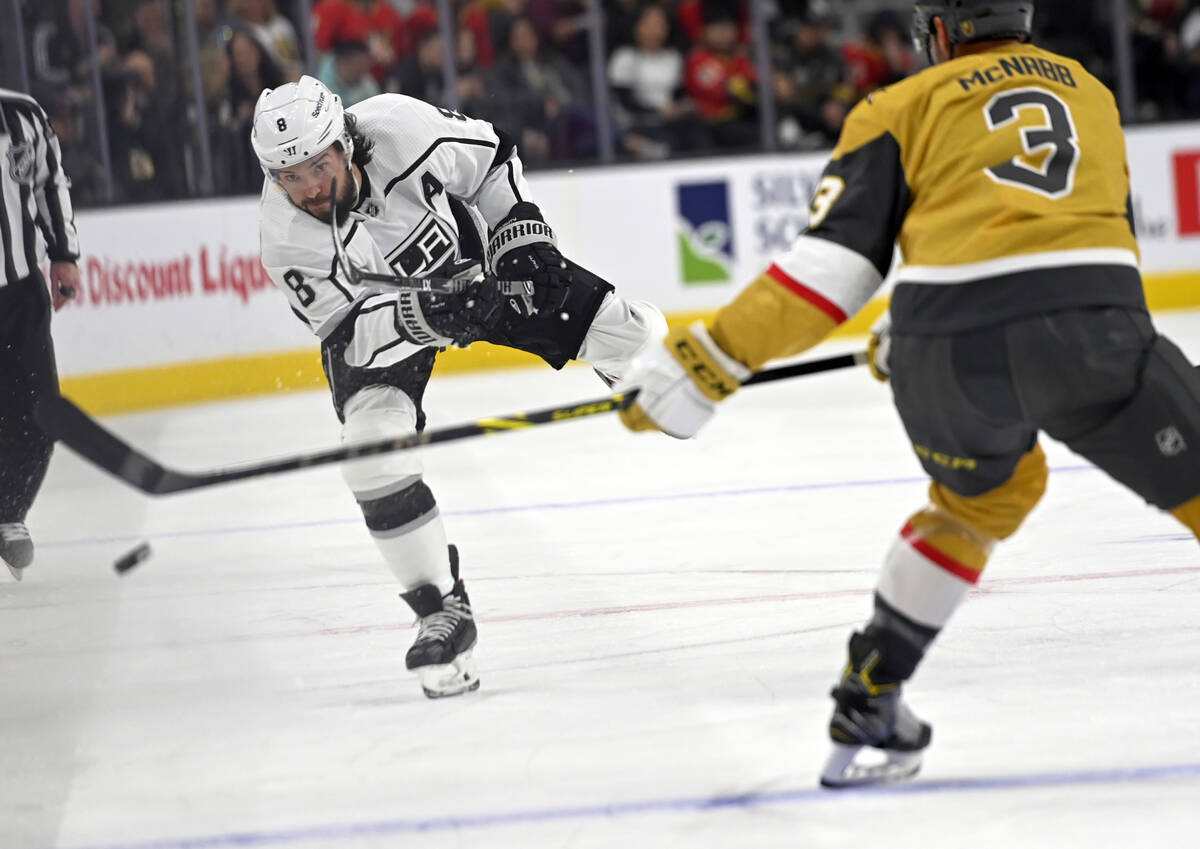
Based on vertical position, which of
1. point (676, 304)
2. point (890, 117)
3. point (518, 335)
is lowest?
point (676, 304)

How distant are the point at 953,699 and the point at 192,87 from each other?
3.44m

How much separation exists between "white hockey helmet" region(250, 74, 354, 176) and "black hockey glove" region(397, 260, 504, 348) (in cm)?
27

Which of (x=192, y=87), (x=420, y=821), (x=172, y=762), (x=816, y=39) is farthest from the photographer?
(x=816, y=39)

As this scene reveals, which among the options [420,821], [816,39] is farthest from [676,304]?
[420,821]

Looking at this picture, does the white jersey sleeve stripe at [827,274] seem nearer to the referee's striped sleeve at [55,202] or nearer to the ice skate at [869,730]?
the ice skate at [869,730]

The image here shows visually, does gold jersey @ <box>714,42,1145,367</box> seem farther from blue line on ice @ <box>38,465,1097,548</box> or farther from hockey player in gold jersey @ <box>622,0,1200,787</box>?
blue line on ice @ <box>38,465,1097,548</box>

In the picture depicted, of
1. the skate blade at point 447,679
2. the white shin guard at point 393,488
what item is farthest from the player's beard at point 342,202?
the skate blade at point 447,679

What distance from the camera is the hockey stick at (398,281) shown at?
104 inches

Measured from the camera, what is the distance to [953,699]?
2361 millimetres

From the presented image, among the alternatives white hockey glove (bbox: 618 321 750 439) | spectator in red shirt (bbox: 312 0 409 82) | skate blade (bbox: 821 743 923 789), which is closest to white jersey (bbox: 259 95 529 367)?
white hockey glove (bbox: 618 321 750 439)

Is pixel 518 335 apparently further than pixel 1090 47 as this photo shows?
No

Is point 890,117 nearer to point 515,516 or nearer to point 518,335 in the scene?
point 518,335

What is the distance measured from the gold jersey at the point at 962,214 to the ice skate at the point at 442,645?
940 millimetres

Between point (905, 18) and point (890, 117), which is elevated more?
point (890, 117)
